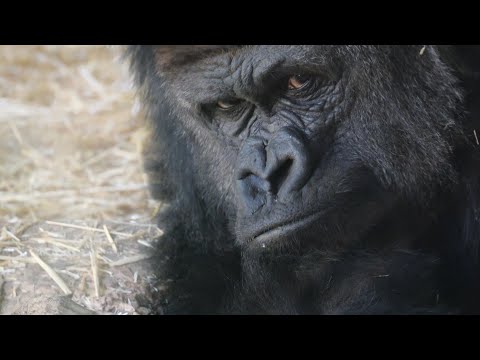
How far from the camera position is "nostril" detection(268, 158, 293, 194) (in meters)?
3.43

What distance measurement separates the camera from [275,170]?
3428mm

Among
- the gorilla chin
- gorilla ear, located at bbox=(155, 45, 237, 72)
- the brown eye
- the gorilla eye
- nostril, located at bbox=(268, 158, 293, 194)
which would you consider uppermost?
gorilla ear, located at bbox=(155, 45, 237, 72)

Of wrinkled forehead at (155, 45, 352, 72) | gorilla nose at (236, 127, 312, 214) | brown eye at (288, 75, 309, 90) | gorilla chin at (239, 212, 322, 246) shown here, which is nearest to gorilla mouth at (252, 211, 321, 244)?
gorilla chin at (239, 212, 322, 246)

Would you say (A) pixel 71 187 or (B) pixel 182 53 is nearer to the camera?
(B) pixel 182 53

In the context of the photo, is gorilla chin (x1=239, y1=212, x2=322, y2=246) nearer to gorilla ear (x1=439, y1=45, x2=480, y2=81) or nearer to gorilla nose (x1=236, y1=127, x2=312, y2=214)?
gorilla nose (x1=236, y1=127, x2=312, y2=214)

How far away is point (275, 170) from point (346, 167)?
341mm

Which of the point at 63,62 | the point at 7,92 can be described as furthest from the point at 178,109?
the point at 63,62

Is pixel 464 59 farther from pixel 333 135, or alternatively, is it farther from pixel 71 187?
pixel 71 187

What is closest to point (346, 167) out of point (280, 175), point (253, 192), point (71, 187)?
point (280, 175)

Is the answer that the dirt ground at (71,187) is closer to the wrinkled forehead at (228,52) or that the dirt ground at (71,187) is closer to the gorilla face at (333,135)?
the gorilla face at (333,135)

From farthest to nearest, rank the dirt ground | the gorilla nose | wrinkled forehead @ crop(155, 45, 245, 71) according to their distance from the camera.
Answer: the dirt ground, wrinkled forehead @ crop(155, 45, 245, 71), the gorilla nose

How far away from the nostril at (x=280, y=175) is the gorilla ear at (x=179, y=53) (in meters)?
0.62
